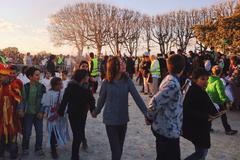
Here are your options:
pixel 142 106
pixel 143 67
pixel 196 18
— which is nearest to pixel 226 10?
pixel 196 18

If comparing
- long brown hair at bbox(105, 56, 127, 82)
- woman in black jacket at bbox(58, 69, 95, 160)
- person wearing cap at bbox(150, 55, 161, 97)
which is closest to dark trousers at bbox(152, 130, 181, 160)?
long brown hair at bbox(105, 56, 127, 82)

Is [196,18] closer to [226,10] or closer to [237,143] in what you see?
[226,10]

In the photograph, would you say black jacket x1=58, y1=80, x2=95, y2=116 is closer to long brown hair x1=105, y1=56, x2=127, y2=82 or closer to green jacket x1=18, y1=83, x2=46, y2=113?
green jacket x1=18, y1=83, x2=46, y2=113

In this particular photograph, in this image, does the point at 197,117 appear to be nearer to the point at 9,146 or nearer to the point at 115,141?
the point at 115,141

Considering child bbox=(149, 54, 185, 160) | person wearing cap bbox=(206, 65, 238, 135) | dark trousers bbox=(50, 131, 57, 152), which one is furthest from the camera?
person wearing cap bbox=(206, 65, 238, 135)

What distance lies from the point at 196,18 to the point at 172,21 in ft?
15.2

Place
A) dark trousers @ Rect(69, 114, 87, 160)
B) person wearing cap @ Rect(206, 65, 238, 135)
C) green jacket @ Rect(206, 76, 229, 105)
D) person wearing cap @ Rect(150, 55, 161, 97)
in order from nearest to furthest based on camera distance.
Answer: dark trousers @ Rect(69, 114, 87, 160) < green jacket @ Rect(206, 76, 229, 105) < person wearing cap @ Rect(206, 65, 238, 135) < person wearing cap @ Rect(150, 55, 161, 97)

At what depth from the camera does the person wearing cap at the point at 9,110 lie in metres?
6.68

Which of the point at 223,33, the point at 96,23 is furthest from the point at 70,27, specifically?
the point at 223,33

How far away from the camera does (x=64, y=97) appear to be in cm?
654

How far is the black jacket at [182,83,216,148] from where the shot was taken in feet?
17.3

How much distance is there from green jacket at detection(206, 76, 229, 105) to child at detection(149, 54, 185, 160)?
351cm

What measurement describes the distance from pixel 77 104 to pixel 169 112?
7.03 ft

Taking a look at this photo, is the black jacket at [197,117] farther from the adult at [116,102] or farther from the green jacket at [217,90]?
the green jacket at [217,90]
